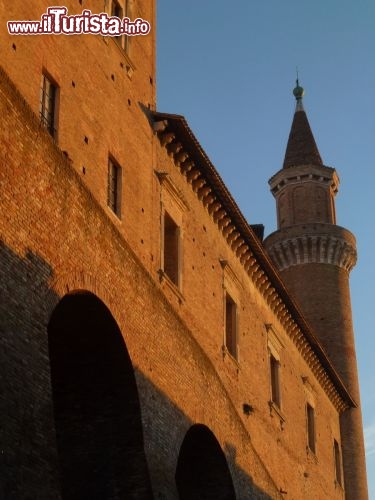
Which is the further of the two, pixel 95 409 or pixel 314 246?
pixel 314 246

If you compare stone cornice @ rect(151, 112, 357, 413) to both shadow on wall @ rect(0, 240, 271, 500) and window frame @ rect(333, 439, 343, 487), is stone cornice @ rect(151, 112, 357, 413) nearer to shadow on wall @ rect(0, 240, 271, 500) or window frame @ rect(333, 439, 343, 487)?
window frame @ rect(333, 439, 343, 487)

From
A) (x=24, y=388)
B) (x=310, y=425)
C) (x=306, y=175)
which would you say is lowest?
(x=24, y=388)

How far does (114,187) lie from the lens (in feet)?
49.9

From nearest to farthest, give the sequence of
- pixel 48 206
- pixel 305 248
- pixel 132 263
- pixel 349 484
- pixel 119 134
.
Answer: pixel 48 206, pixel 132 263, pixel 119 134, pixel 349 484, pixel 305 248

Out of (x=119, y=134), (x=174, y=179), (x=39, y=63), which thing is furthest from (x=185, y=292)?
(x=39, y=63)

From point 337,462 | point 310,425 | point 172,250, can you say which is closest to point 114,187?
point 172,250

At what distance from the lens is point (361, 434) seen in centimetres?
3052

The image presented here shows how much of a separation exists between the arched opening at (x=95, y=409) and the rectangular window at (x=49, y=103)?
3.88 metres

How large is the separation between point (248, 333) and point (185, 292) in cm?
378

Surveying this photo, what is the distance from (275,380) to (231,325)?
3.23 meters

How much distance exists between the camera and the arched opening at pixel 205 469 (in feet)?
43.2

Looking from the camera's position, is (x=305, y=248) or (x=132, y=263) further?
(x=305, y=248)

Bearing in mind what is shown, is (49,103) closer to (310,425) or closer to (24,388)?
(24,388)

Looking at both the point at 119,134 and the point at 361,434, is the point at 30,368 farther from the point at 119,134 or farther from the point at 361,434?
the point at 361,434
